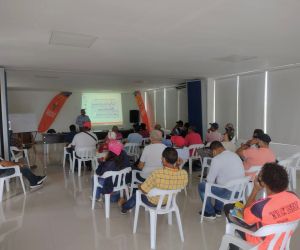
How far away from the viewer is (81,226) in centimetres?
332

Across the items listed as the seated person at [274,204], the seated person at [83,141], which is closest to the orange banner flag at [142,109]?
the seated person at [83,141]

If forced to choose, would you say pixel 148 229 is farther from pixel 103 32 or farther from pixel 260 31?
pixel 260 31

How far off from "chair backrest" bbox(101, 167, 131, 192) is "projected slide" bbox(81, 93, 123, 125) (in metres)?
9.77

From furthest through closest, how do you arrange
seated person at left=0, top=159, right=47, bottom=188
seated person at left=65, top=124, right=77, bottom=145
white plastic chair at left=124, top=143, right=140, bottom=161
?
seated person at left=65, top=124, right=77, bottom=145 < white plastic chair at left=124, top=143, right=140, bottom=161 < seated person at left=0, top=159, right=47, bottom=188

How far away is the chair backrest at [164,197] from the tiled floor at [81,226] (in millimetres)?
378

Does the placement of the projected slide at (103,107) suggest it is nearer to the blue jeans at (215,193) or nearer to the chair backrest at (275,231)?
the blue jeans at (215,193)

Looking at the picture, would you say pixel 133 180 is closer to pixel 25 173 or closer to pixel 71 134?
pixel 25 173

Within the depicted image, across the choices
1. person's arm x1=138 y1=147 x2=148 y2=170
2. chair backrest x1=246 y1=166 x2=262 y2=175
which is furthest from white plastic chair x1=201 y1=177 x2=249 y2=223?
person's arm x1=138 y1=147 x2=148 y2=170

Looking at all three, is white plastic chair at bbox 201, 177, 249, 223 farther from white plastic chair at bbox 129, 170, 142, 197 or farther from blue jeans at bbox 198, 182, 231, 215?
white plastic chair at bbox 129, 170, 142, 197

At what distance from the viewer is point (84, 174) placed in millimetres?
5984

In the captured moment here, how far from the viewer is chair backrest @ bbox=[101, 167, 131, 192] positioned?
353 cm

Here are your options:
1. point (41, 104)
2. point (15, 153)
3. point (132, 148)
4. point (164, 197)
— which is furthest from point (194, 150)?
point (41, 104)

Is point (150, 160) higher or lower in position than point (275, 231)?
higher

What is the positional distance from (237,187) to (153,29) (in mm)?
2132
